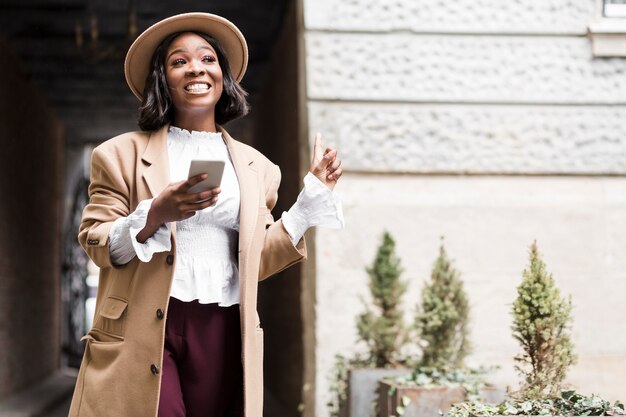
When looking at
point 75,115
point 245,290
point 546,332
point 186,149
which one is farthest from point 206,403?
point 75,115

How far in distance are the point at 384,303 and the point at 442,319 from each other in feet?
2.08

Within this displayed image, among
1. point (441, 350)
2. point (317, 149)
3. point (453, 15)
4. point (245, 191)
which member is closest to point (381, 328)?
point (441, 350)

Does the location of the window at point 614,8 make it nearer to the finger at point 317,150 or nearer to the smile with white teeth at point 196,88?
the finger at point 317,150

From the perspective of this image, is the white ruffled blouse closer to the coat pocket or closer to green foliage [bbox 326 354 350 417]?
the coat pocket

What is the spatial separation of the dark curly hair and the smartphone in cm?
58

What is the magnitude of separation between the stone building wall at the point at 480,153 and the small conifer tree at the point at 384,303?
0.30 m

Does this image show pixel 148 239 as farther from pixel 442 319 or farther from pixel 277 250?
pixel 442 319

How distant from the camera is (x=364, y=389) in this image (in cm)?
555

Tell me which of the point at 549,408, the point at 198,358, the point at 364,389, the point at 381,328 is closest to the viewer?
the point at 198,358

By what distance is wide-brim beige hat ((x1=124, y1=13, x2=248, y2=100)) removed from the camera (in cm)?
308

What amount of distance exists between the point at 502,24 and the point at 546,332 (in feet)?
10.2

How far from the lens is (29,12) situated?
903 cm

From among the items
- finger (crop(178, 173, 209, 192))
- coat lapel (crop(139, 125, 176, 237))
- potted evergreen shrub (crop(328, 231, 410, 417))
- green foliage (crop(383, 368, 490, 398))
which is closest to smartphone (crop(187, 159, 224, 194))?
finger (crop(178, 173, 209, 192))

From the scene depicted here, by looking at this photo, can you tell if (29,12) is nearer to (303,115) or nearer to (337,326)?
(303,115)
